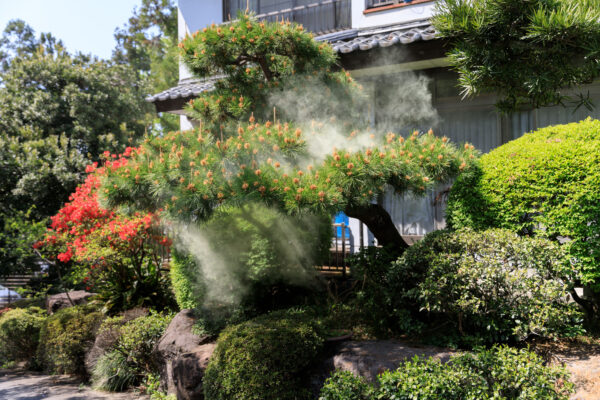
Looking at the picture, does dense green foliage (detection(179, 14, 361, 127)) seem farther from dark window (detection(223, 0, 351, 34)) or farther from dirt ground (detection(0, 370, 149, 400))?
dark window (detection(223, 0, 351, 34))

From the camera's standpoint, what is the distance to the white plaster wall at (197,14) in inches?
456

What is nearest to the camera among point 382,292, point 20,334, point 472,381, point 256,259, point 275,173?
point 472,381

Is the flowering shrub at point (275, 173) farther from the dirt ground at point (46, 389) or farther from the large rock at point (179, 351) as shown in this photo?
the dirt ground at point (46, 389)

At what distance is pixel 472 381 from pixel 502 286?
110cm

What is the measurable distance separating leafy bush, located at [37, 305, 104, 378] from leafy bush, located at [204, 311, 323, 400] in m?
3.73

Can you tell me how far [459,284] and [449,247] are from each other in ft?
1.71

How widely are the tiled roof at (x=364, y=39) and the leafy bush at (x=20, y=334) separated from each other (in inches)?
195

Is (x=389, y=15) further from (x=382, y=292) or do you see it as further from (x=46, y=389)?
(x=46, y=389)

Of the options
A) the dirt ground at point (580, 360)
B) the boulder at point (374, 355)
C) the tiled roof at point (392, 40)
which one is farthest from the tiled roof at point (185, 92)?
the dirt ground at point (580, 360)

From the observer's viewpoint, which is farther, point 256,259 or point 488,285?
point 256,259

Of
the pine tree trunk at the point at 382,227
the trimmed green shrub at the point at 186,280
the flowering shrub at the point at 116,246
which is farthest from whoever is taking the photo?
the flowering shrub at the point at 116,246

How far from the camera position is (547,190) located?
4844 millimetres

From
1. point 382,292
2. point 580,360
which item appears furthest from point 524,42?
point 580,360

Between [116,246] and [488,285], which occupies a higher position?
[116,246]
